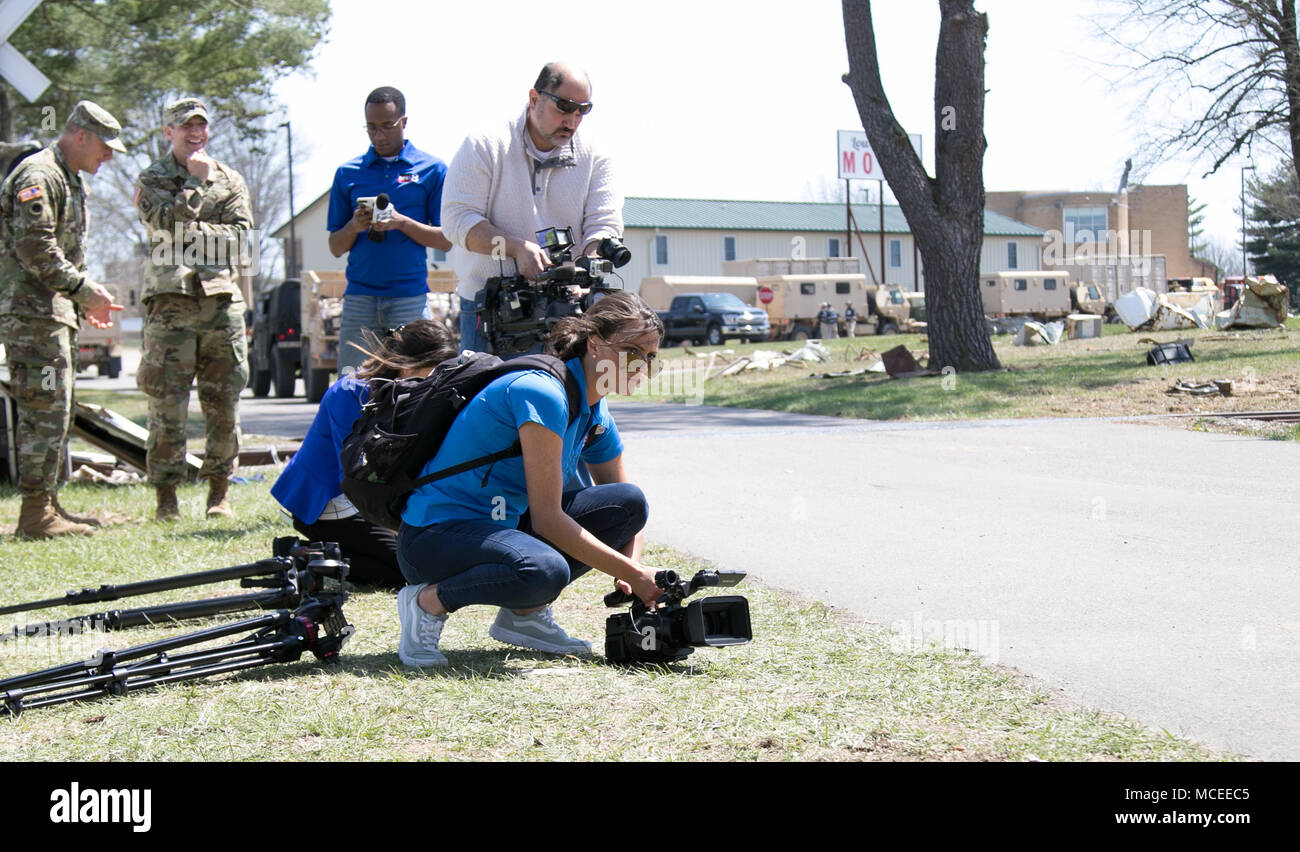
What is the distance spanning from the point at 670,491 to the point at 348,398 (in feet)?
11.1

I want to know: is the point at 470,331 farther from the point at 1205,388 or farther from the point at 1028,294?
the point at 1028,294

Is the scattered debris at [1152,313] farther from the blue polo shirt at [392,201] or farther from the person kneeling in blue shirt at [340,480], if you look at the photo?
the person kneeling in blue shirt at [340,480]

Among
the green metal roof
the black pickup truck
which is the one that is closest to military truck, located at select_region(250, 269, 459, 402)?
the black pickup truck

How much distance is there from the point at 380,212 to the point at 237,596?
9.55ft

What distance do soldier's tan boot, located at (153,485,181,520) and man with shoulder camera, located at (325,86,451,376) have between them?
1.34 meters

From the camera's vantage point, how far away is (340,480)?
516 cm

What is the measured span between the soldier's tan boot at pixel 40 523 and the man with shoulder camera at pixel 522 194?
263 centimetres

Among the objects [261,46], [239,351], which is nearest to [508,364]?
[239,351]

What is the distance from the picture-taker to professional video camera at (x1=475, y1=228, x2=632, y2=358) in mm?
5191

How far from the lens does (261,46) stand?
21984 millimetres

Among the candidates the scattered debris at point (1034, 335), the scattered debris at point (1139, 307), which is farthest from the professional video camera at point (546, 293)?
the scattered debris at point (1139, 307)

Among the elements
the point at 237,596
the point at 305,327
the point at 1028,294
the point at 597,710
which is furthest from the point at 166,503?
the point at 1028,294
